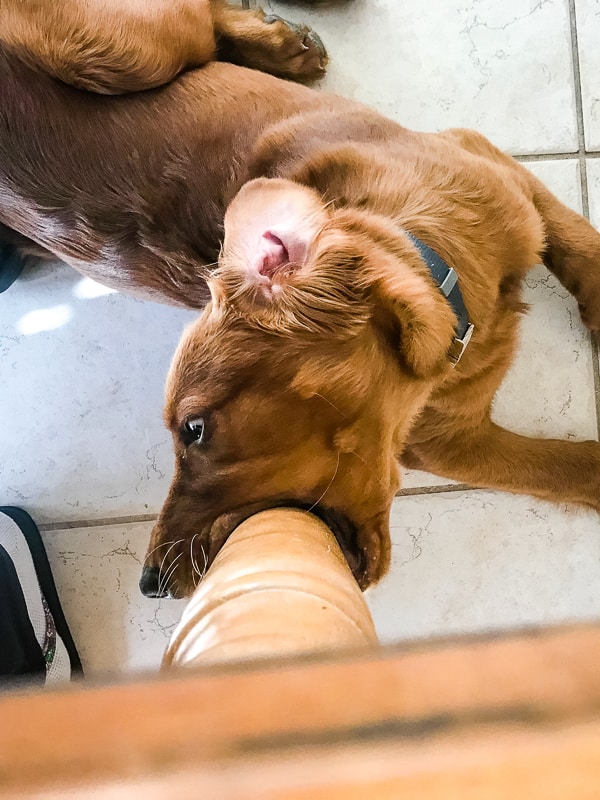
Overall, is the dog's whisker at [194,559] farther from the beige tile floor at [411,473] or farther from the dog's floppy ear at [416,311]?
the beige tile floor at [411,473]

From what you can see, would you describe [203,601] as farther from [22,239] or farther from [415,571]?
[22,239]

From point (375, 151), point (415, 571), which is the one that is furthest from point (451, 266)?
point (415, 571)

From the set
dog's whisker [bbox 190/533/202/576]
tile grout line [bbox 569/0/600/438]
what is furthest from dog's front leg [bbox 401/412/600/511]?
dog's whisker [bbox 190/533/202/576]

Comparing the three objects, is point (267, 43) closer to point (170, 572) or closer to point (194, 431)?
point (194, 431)

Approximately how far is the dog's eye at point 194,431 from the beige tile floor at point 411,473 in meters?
0.77

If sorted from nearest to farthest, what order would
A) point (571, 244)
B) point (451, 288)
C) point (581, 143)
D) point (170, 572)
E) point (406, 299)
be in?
1. point (406, 299)
2. point (451, 288)
3. point (170, 572)
4. point (571, 244)
5. point (581, 143)

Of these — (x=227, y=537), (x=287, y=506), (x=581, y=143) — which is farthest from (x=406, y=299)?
(x=581, y=143)

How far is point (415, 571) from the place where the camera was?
1.84 meters

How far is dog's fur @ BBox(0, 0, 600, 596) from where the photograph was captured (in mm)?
1125

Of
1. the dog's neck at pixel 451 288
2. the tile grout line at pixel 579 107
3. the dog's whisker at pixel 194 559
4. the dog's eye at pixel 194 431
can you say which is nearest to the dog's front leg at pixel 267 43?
the tile grout line at pixel 579 107

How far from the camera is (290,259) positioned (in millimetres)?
1107

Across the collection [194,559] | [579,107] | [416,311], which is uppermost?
[579,107]

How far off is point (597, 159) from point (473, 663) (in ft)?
5.69

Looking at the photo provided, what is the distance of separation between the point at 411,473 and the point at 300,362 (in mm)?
840
